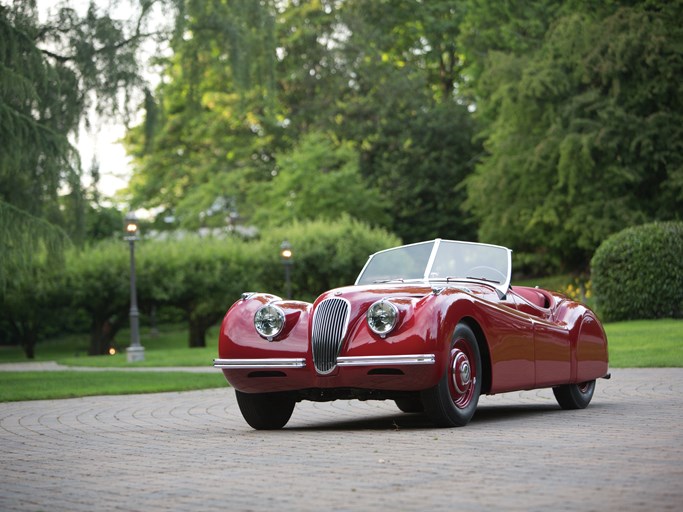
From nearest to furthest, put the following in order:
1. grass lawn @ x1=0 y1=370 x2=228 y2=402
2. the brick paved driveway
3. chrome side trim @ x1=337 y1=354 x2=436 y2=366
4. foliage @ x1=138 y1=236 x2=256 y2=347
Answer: the brick paved driveway
chrome side trim @ x1=337 y1=354 x2=436 y2=366
grass lawn @ x1=0 y1=370 x2=228 y2=402
foliage @ x1=138 y1=236 x2=256 y2=347

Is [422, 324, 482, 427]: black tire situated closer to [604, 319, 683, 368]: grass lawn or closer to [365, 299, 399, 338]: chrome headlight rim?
[365, 299, 399, 338]: chrome headlight rim

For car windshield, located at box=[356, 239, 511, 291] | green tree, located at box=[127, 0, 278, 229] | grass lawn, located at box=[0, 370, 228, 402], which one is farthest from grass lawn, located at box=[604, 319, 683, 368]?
green tree, located at box=[127, 0, 278, 229]

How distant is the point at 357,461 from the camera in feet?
22.0

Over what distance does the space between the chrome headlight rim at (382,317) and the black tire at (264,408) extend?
4.10ft

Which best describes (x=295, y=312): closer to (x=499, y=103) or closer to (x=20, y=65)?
(x=20, y=65)

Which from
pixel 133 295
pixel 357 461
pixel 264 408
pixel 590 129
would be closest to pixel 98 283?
pixel 133 295

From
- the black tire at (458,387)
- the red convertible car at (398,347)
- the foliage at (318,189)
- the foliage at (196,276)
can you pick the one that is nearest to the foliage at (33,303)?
the foliage at (196,276)

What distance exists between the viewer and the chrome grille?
346 inches

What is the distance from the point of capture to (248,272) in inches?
1730

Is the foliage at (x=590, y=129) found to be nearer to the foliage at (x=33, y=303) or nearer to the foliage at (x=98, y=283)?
the foliage at (x=98, y=283)

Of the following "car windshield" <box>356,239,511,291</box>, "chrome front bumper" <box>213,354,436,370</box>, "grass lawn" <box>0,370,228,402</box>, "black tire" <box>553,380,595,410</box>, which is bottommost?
"grass lawn" <box>0,370,228,402</box>

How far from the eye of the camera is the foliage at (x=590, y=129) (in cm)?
3991

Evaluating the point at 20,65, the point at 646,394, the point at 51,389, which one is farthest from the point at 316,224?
the point at 646,394

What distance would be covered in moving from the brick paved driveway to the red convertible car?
0.31 meters
